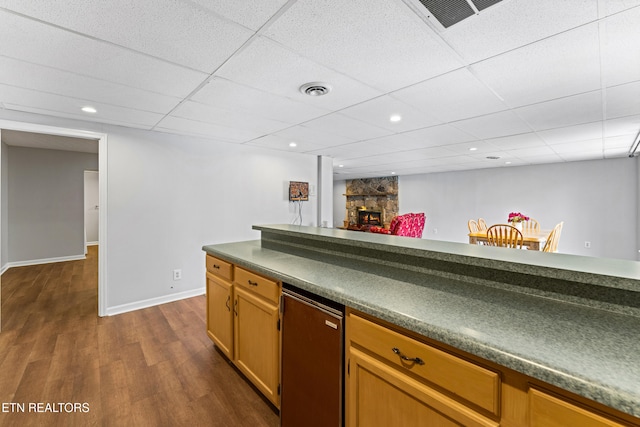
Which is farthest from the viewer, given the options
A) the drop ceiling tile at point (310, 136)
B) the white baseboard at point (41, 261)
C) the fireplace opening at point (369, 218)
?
the fireplace opening at point (369, 218)

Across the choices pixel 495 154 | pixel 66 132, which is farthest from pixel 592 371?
pixel 495 154

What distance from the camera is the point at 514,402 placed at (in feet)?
2.67

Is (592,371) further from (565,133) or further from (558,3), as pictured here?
(565,133)

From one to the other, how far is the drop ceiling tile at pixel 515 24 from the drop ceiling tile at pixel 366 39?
12cm

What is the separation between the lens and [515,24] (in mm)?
1426

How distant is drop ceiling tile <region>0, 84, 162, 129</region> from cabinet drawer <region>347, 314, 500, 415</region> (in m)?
2.96

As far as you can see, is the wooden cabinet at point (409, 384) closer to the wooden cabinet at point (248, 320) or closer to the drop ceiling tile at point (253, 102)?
the wooden cabinet at point (248, 320)

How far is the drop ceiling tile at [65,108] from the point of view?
7.73 ft

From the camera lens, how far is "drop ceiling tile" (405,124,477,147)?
340 cm

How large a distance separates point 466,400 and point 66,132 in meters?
4.12

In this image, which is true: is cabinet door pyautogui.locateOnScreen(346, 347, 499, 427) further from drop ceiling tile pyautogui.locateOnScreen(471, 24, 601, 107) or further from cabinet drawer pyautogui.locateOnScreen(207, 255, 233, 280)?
drop ceiling tile pyautogui.locateOnScreen(471, 24, 601, 107)

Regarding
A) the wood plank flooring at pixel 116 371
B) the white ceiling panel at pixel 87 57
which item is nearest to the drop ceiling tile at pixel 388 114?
the white ceiling panel at pixel 87 57

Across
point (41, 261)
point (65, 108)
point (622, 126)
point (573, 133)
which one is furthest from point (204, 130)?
point (41, 261)

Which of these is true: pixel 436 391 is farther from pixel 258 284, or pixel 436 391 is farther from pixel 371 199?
pixel 371 199
